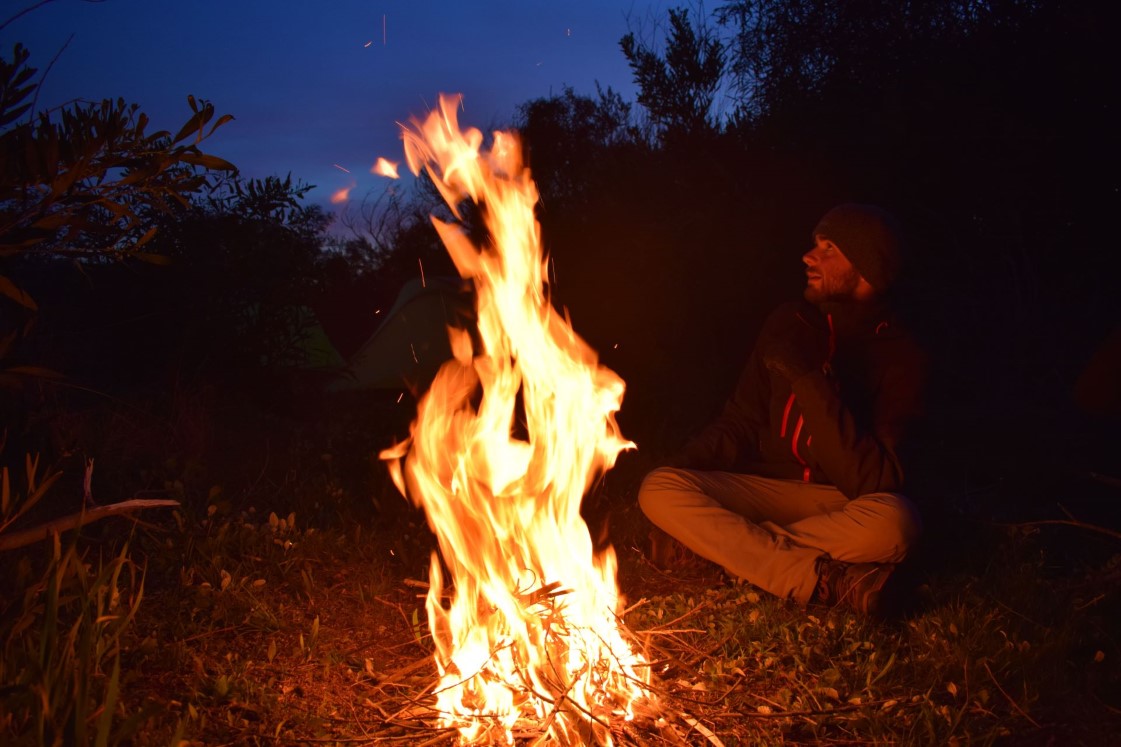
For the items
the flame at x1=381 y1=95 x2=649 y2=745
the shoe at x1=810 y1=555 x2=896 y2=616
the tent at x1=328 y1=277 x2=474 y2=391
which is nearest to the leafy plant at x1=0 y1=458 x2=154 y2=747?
the flame at x1=381 y1=95 x2=649 y2=745

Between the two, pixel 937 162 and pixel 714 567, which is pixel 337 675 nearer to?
pixel 714 567

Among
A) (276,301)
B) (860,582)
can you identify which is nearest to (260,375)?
(276,301)

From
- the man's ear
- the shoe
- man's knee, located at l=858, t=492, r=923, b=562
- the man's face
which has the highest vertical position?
the man's face

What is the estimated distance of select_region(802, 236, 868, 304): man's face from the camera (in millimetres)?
4105

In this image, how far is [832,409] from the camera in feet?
12.4

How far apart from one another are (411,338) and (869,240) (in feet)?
23.7

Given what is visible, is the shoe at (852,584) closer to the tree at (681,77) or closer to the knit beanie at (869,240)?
the knit beanie at (869,240)

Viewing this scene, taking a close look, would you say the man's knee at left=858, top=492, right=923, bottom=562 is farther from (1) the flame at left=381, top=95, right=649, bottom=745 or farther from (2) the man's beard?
(1) the flame at left=381, top=95, right=649, bottom=745

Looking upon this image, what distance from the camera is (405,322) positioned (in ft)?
34.5

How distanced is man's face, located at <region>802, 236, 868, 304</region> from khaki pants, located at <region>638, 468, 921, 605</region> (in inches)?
36.8

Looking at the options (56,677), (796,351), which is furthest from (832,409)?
(56,677)

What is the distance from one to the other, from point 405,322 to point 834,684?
26.7 ft

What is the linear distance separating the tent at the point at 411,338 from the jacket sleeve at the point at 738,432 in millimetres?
5921

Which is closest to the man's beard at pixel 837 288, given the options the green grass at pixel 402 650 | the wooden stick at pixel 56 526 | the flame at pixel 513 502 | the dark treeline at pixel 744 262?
the flame at pixel 513 502
